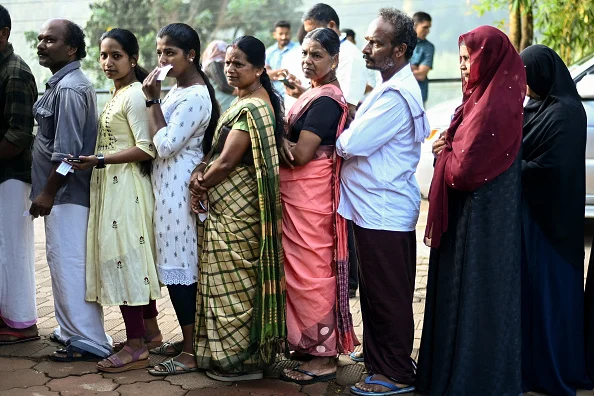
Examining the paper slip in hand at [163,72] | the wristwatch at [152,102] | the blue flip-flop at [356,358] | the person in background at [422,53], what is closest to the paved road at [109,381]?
the blue flip-flop at [356,358]

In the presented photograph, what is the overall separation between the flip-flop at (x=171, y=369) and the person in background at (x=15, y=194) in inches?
40.5

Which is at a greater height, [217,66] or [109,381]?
[217,66]

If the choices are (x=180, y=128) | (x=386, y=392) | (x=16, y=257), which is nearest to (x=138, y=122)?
(x=180, y=128)

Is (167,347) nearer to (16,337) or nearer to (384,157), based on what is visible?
(16,337)

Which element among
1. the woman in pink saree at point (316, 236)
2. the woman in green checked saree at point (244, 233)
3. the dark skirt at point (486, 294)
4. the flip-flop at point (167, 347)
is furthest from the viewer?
the flip-flop at point (167, 347)

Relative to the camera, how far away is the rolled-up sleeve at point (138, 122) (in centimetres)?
414

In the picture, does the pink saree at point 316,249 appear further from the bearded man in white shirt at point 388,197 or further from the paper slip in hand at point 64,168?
the paper slip in hand at point 64,168

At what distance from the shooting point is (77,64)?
4371 mm

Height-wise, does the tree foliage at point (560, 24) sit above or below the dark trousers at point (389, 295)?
above

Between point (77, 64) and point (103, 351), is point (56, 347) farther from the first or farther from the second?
point (77, 64)

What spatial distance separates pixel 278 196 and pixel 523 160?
1.23m

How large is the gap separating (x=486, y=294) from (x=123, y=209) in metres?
1.90

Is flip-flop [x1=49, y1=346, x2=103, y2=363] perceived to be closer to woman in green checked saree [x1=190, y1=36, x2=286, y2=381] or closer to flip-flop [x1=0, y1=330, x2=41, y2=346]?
flip-flop [x1=0, y1=330, x2=41, y2=346]

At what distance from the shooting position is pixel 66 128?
4.12 meters
